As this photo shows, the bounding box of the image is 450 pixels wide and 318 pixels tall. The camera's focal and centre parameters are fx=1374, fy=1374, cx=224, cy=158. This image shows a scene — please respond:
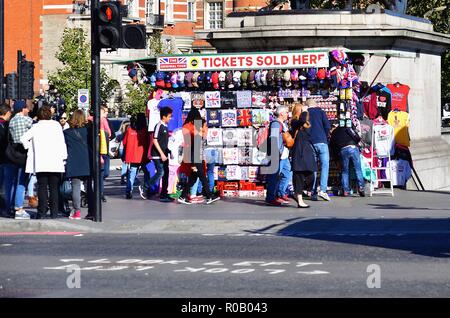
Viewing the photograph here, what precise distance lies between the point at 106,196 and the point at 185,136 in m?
3.40

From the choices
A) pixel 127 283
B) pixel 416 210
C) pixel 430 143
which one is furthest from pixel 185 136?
pixel 127 283

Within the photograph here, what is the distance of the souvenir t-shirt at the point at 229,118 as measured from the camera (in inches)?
963

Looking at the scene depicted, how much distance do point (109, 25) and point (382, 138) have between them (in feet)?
23.2

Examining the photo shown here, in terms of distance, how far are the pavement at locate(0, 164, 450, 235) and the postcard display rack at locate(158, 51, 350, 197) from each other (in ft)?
2.95

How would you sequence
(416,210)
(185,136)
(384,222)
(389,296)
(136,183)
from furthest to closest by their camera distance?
(136,183) < (185,136) < (416,210) < (384,222) < (389,296)

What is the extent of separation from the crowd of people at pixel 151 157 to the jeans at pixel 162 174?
0.02 metres

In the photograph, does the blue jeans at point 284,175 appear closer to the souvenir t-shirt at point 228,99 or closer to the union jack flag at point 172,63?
the souvenir t-shirt at point 228,99

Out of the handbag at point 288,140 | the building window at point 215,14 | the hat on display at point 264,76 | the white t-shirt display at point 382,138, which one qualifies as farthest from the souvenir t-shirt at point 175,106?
the building window at point 215,14

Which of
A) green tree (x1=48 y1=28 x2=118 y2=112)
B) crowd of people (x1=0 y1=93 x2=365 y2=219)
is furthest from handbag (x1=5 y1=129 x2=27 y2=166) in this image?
green tree (x1=48 y1=28 x2=118 y2=112)

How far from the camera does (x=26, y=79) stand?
31016mm

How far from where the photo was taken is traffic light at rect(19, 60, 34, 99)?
30656 mm

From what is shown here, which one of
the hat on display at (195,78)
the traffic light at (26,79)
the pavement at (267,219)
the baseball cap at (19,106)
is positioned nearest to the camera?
the pavement at (267,219)

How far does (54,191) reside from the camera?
20391mm
